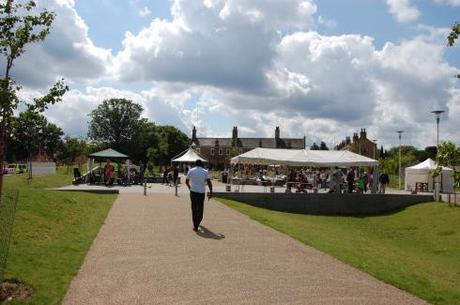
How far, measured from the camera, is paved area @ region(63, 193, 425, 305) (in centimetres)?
678

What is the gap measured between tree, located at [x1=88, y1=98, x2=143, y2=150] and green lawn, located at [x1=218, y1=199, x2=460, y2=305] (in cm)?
7226

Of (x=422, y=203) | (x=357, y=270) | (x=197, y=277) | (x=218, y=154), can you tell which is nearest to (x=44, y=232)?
(x=197, y=277)

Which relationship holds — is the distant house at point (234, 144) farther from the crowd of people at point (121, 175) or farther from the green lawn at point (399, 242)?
the green lawn at point (399, 242)

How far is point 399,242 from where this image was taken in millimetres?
20562

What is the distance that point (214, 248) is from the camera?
10.4 m

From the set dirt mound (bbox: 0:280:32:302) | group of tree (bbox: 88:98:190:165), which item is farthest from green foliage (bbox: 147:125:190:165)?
dirt mound (bbox: 0:280:32:302)

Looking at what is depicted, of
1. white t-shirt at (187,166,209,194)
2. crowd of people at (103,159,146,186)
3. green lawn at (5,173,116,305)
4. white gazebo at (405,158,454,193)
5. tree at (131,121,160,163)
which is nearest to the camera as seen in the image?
green lawn at (5,173,116,305)

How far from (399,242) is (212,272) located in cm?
1431

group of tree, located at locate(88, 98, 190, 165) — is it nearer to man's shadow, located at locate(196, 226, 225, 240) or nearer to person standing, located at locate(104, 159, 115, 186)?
person standing, located at locate(104, 159, 115, 186)

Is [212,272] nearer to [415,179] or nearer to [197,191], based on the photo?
[197,191]

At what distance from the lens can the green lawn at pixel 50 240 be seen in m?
7.20

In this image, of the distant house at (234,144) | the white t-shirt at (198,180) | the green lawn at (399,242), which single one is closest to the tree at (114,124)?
the distant house at (234,144)

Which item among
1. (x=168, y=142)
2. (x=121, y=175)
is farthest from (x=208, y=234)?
(x=168, y=142)

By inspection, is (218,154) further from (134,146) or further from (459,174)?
(459,174)
